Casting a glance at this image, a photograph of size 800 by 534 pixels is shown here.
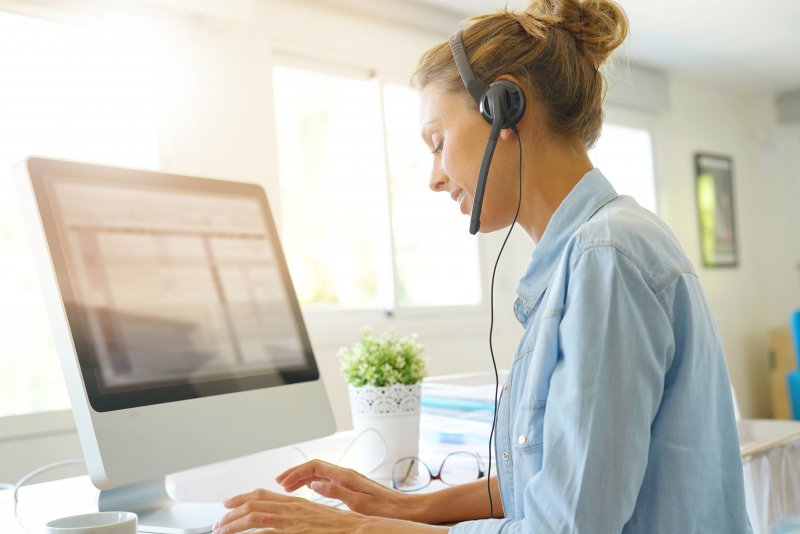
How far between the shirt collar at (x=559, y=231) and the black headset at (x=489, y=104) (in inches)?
4.3

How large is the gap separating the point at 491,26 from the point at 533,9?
10 cm

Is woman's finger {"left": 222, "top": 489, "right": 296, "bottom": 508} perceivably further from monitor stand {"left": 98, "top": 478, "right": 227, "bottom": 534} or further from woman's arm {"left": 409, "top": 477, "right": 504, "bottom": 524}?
woman's arm {"left": 409, "top": 477, "right": 504, "bottom": 524}

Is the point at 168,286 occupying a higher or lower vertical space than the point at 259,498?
higher

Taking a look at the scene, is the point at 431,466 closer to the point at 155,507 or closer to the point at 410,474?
the point at 410,474

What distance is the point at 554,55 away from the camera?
3.42 feet

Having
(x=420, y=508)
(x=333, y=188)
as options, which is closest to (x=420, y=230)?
(x=333, y=188)

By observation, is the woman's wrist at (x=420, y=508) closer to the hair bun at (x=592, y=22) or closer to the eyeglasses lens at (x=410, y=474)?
the eyeglasses lens at (x=410, y=474)

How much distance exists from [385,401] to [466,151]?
49cm

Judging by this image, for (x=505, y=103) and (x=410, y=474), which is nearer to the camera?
(x=505, y=103)

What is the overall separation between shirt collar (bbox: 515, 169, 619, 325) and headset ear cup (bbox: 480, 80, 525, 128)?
0.37 ft

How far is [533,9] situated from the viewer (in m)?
1.13

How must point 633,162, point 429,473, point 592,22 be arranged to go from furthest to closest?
point 633,162, point 429,473, point 592,22

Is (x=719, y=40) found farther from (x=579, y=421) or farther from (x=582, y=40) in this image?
(x=579, y=421)

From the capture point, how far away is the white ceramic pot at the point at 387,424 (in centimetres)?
137
